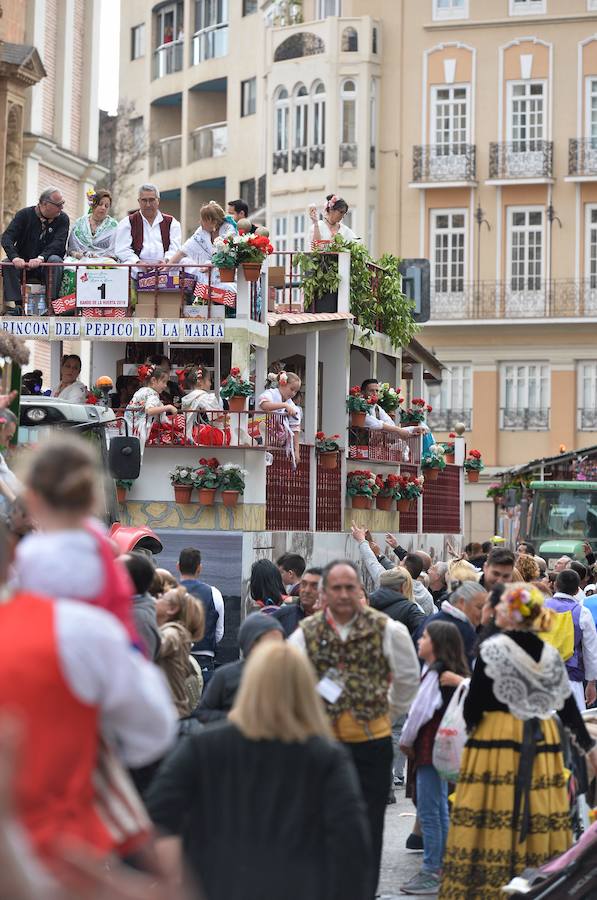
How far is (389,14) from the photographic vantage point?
5669 centimetres

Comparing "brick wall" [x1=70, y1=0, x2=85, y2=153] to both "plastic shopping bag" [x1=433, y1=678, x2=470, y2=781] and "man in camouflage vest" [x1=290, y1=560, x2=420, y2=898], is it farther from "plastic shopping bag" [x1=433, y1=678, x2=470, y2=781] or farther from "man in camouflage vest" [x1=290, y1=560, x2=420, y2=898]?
"man in camouflage vest" [x1=290, y1=560, x2=420, y2=898]

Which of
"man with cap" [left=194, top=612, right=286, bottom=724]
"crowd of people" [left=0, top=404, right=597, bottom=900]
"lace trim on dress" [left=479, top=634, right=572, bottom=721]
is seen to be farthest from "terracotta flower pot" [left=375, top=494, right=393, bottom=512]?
"man with cap" [left=194, top=612, right=286, bottom=724]

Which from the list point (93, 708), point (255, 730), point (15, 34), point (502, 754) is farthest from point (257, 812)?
point (15, 34)

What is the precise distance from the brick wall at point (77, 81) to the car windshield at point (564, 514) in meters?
11.4

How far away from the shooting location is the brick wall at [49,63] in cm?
3700

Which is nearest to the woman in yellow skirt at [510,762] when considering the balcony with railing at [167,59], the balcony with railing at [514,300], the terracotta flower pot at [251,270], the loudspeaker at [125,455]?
the loudspeaker at [125,455]

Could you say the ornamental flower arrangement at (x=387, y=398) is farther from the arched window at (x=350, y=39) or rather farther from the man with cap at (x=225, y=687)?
the arched window at (x=350, y=39)

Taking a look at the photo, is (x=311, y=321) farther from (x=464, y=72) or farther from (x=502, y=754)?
(x=464, y=72)

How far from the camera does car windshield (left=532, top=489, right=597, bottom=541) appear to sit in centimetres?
3650

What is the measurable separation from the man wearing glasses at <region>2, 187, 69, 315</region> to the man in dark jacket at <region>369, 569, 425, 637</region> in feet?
30.0

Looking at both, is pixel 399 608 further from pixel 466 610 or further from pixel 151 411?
pixel 151 411

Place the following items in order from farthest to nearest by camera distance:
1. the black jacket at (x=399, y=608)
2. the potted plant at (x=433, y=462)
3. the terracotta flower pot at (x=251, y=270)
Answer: the potted plant at (x=433, y=462)
the terracotta flower pot at (x=251, y=270)
the black jacket at (x=399, y=608)

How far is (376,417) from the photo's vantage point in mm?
26047

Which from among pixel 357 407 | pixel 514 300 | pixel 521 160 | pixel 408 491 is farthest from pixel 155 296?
pixel 521 160
